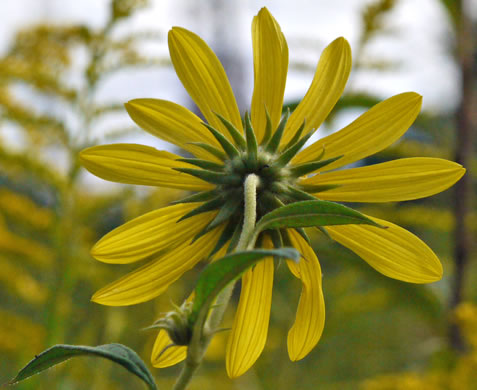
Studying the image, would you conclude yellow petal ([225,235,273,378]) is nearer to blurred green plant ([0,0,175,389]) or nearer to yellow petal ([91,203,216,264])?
yellow petal ([91,203,216,264])

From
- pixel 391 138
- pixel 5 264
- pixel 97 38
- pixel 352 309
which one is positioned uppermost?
pixel 97 38

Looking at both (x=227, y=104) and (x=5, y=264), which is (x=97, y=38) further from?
(x=227, y=104)

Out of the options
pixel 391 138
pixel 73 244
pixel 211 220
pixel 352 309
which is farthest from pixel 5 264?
pixel 391 138

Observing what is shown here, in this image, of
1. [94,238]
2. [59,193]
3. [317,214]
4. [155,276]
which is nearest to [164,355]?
[155,276]

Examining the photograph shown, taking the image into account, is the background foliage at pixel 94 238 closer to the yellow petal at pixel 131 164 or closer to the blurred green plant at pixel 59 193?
the blurred green plant at pixel 59 193

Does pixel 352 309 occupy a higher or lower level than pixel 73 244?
lower

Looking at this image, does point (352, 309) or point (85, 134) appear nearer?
point (85, 134)

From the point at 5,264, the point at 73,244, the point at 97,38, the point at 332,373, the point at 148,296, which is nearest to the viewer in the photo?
the point at 148,296

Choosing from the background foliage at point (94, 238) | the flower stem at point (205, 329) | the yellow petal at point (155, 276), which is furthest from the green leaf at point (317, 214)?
the background foliage at point (94, 238)
